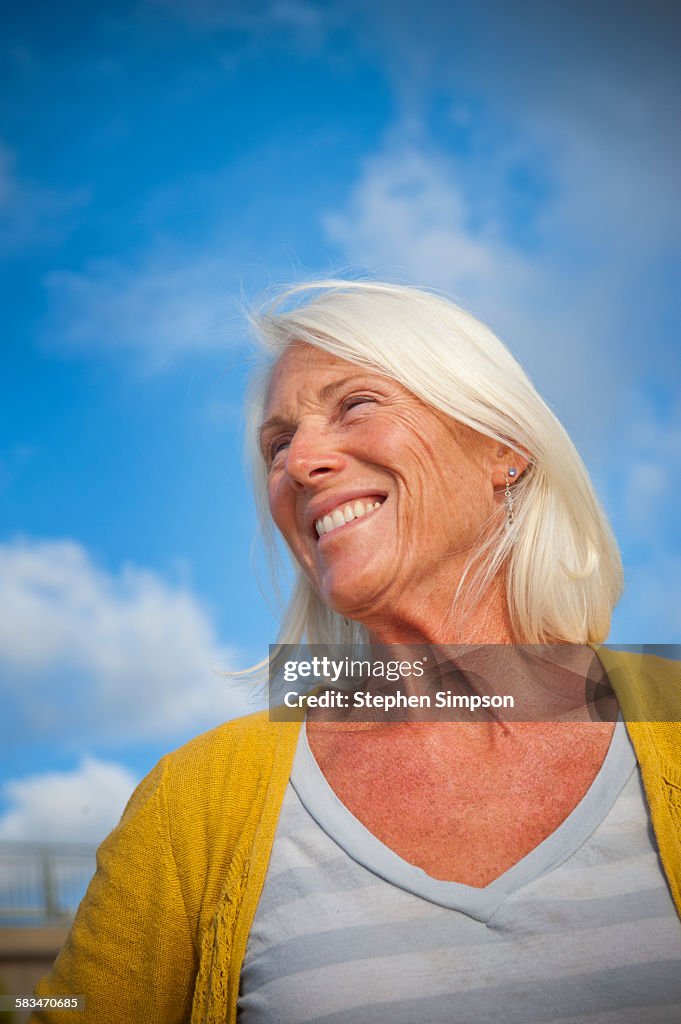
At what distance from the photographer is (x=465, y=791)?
1.91 metres

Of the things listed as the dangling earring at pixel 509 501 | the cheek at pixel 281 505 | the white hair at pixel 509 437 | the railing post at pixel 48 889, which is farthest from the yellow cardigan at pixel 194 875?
the railing post at pixel 48 889

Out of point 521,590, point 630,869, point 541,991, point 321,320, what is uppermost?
point 321,320

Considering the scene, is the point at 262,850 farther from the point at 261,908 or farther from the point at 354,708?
the point at 354,708

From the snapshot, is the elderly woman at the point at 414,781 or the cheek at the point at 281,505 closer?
the elderly woman at the point at 414,781

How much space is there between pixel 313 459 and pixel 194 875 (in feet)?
3.29

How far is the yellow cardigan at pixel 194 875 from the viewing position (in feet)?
5.90

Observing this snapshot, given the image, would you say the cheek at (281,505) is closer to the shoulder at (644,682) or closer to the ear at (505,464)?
the ear at (505,464)

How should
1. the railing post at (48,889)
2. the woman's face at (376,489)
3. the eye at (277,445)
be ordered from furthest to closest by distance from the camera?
the railing post at (48,889), the eye at (277,445), the woman's face at (376,489)

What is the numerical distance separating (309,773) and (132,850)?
1.48 feet

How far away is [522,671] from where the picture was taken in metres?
2.12

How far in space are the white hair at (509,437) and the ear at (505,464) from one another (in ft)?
0.07

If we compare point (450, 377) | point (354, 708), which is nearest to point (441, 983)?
point (354, 708)

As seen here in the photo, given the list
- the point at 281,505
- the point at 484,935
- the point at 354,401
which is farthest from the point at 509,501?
the point at 484,935

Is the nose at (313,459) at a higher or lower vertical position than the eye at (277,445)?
lower
